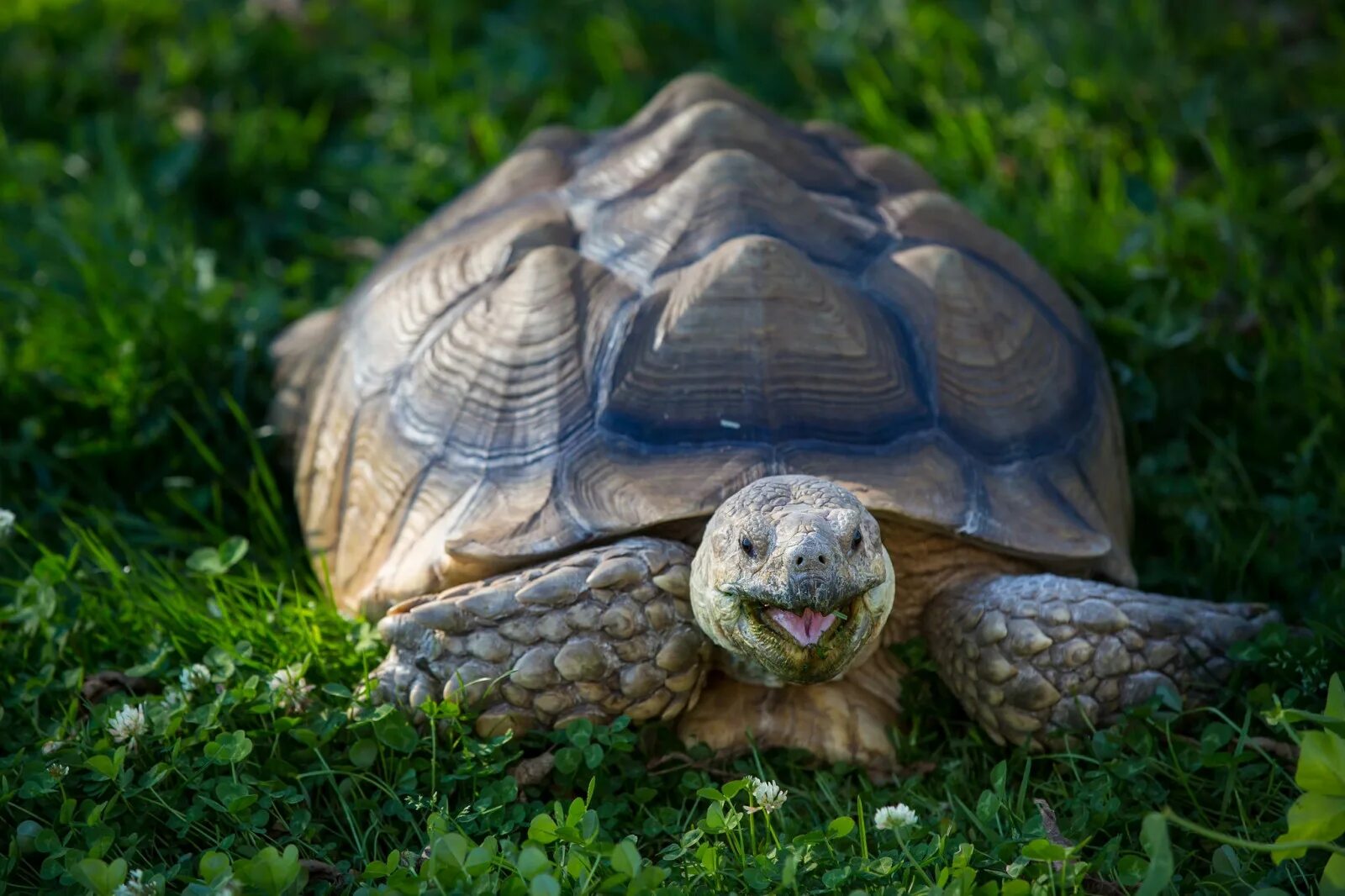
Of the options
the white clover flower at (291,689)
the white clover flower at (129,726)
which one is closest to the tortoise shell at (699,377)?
the white clover flower at (291,689)

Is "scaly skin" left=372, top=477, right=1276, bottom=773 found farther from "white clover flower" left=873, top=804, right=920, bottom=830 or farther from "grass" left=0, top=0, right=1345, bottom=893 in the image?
"white clover flower" left=873, top=804, right=920, bottom=830

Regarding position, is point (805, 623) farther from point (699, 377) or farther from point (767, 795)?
point (699, 377)

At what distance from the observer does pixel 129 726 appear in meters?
2.70

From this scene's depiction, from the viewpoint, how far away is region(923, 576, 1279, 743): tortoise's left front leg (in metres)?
2.85

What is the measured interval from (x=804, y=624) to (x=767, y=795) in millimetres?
318

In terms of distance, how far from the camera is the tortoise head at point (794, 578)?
8.01 ft

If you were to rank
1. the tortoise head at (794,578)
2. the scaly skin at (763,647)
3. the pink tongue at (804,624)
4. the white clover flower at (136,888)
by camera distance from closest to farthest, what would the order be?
the white clover flower at (136,888)
the tortoise head at (794,578)
the pink tongue at (804,624)
the scaly skin at (763,647)

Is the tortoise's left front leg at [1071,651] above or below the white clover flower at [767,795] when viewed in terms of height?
below

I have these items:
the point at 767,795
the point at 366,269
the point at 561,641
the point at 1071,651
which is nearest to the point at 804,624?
the point at 767,795

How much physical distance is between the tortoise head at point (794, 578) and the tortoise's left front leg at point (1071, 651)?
32 cm

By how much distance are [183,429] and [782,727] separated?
194cm

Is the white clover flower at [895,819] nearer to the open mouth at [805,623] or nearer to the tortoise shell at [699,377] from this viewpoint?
the open mouth at [805,623]

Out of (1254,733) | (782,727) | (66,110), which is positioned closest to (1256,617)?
(1254,733)

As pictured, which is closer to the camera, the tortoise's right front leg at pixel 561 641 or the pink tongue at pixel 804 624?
the pink tongue at pixel 804 624
